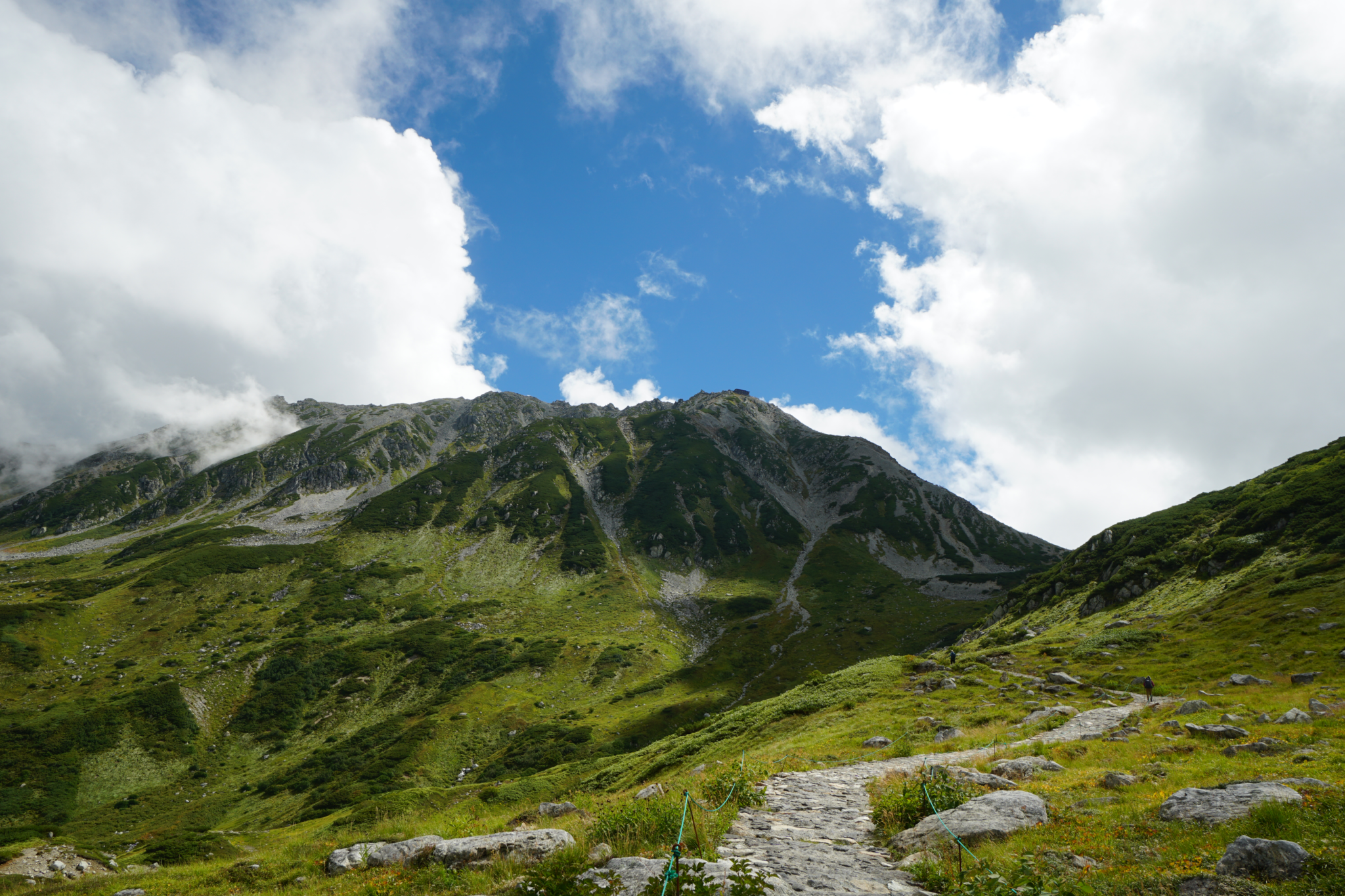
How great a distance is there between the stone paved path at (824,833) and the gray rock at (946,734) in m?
4.27

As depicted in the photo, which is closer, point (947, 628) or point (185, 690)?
point (185, 690)

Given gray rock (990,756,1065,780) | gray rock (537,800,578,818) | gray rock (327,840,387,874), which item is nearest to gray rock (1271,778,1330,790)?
gray rock (990,756,1065,780)

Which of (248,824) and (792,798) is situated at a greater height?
(792,798)

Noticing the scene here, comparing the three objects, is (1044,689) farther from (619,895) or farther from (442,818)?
(619,895)

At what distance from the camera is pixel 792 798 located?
18.4 meters

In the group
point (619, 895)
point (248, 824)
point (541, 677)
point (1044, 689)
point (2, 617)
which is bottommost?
point (248, 824)

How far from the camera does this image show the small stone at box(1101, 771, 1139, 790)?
50.0 ft

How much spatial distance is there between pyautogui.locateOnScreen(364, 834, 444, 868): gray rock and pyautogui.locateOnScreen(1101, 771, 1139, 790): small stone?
1784 cm

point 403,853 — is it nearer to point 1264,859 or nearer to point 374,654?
point 1264,859

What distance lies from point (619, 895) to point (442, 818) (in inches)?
737

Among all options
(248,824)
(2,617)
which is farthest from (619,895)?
(2,617)

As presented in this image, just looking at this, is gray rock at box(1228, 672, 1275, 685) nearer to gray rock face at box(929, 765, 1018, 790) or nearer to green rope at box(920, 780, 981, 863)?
gray rock face at box(929, 765, 1018, 790)

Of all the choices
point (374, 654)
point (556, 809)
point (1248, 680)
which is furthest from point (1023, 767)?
point (374, 654)

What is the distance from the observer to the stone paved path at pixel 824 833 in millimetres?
10117
